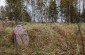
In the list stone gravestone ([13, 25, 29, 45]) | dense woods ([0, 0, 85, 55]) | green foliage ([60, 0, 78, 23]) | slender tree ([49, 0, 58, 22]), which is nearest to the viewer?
dense woods ([0, 0, 85, 55])

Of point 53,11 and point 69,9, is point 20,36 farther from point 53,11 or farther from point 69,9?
point 53,11

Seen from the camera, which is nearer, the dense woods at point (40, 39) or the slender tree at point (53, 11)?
the dense woods at point (40, 39)

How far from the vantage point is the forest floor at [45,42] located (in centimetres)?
1074

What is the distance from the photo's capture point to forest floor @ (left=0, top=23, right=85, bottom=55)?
10.7 m

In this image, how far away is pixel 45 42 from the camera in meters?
12.4

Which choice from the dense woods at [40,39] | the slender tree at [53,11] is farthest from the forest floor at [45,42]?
the slender tree at [53,11]

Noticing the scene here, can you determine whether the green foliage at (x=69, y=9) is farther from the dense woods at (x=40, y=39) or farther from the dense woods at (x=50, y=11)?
the dense woods at (x=40, y=39)

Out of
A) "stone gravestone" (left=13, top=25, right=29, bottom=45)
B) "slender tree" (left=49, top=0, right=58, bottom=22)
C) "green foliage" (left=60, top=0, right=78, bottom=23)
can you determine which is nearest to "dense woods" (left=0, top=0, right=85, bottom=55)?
"stone gravestone" (left=13, top=25, right=29, bottom=45)

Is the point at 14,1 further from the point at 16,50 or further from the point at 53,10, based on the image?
the point at 16,50

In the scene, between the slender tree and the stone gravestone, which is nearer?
the stone gravestone

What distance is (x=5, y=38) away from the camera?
1223 cm

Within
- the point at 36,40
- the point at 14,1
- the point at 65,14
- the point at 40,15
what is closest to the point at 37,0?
the point at 40,15

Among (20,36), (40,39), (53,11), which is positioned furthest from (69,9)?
(20,36)

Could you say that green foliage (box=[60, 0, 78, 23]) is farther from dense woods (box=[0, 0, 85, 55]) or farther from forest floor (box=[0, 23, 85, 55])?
forest floor (box=[0, 23, 85, 55])
